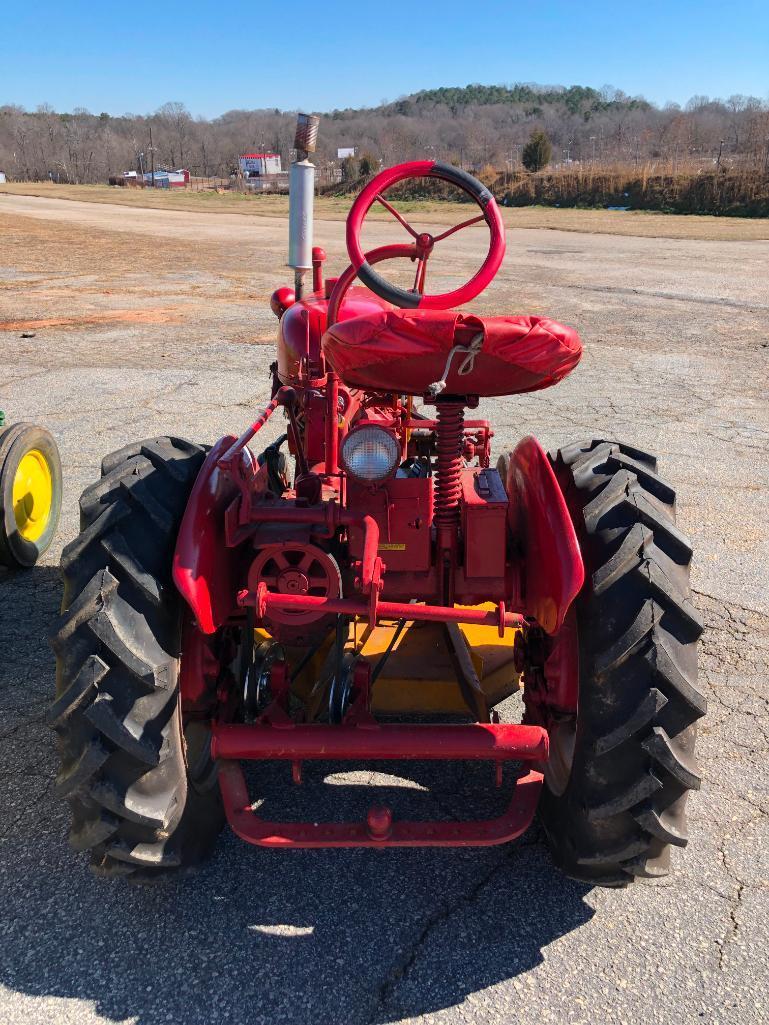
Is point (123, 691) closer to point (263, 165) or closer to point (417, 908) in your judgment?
point (417, 908)

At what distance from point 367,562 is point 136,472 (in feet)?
2.56

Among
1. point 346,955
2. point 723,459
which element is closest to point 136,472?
point 346,955

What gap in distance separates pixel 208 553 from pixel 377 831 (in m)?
0.91

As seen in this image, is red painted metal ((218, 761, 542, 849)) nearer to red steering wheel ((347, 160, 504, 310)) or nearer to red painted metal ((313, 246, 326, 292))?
red steering wheel ((347, 160, 504, 310))

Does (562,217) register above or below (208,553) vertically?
above

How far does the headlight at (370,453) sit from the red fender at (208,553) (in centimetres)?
45

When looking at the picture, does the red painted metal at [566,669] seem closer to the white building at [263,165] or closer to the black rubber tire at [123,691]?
the black rubber tire at [123,691]

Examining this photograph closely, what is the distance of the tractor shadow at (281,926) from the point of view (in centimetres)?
225

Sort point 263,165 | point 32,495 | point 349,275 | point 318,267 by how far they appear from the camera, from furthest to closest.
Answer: point 263,165 → point 32,495 → point 318,267 → point 349,275

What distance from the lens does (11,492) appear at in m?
4.58

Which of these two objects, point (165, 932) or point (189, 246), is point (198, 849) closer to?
point (165, 932)

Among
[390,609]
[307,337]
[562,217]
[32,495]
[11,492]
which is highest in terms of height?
[562,217]

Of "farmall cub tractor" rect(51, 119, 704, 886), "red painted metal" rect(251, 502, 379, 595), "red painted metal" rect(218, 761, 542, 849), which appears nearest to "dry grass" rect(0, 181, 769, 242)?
"farmall cub tractor" rect(51, 119, 704, 886)

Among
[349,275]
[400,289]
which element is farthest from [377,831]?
[349,275]
